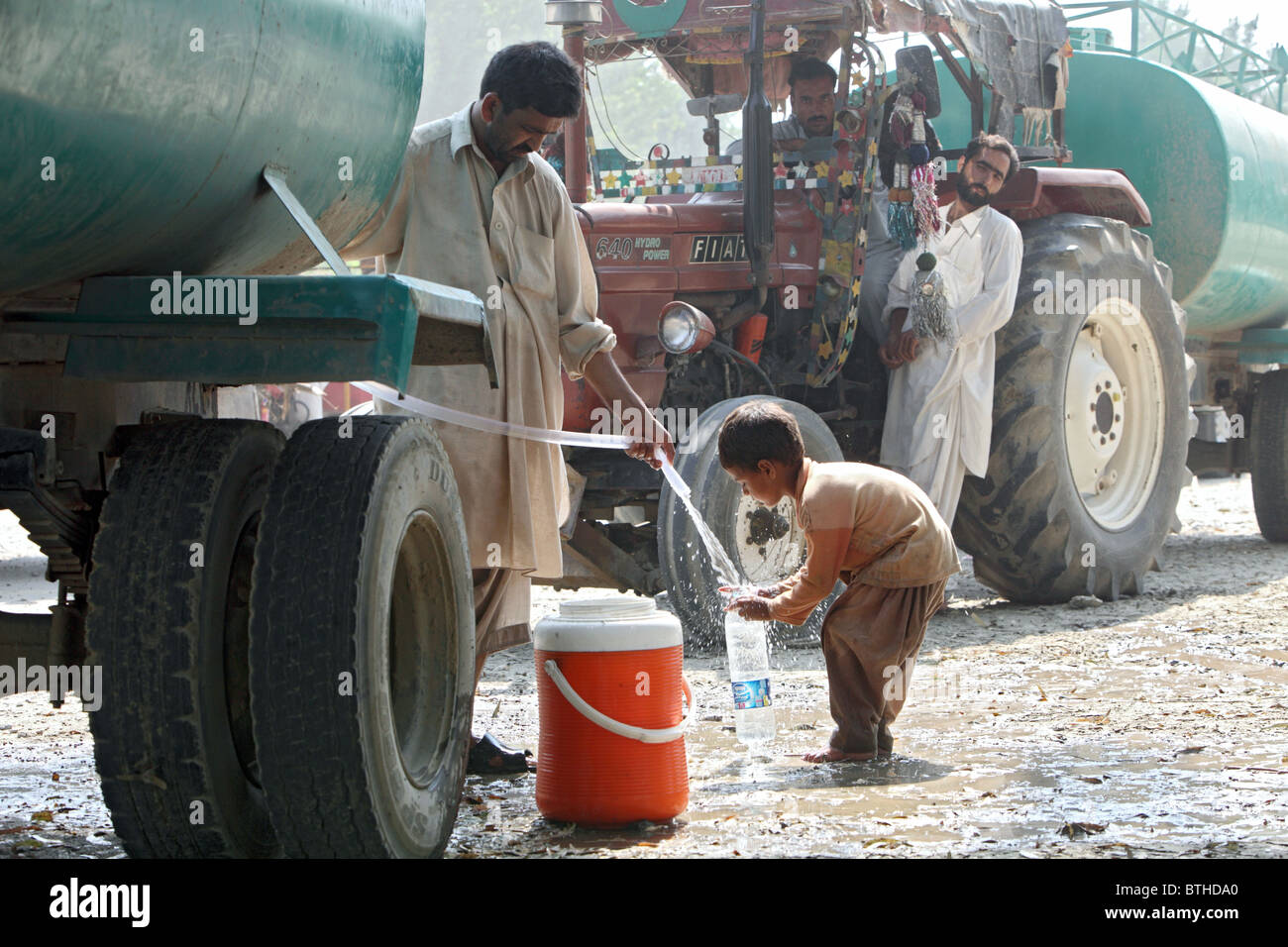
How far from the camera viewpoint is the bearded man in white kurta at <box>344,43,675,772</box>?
402 centimetres

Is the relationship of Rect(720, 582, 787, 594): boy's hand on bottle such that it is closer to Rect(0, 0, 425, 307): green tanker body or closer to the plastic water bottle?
the plastic water bottle

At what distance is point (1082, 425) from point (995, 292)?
126 cm

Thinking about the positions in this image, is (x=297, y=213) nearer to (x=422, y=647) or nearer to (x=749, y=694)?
(x=422, y=647)

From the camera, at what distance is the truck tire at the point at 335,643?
2832 mm

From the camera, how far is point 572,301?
4.31 metres

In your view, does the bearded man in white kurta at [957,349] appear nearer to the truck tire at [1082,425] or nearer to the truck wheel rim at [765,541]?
the truck tire at [1082,425]

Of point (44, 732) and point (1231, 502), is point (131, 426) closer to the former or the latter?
point (44, 732)

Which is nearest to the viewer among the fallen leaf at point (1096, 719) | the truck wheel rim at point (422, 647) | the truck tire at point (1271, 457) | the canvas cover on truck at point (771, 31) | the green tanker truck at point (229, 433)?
the green tanker truck at point (229, 433)

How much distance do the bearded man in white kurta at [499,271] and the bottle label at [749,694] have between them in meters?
0.60

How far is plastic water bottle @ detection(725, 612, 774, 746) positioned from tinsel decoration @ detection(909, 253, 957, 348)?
2.55 metres

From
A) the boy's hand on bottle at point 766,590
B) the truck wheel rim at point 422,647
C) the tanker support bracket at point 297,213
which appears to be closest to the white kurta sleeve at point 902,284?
the boy's hand on bottle at point 766,590

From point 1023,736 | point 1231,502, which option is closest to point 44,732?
point 1023,736

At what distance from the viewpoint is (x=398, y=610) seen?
11.6ft

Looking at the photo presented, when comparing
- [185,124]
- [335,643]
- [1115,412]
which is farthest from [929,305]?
[185,124]
